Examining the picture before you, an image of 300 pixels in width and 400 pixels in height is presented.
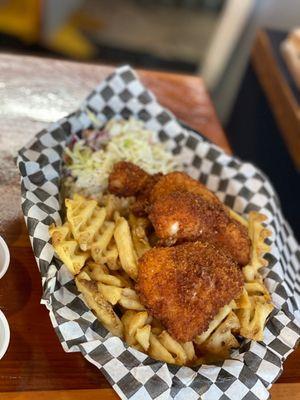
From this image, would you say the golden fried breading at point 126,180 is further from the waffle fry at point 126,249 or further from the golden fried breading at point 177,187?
the waffle fry at point 126,249

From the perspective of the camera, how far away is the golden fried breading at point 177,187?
1.90m

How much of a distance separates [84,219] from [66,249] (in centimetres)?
15

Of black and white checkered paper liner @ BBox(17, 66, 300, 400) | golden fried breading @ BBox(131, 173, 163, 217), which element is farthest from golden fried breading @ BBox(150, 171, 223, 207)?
black and white checkered paper liner @ BBox(17, 66, 300, 400)

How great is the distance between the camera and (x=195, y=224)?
1.75m

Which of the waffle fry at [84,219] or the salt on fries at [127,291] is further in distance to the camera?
the waffle fry at [84,219]

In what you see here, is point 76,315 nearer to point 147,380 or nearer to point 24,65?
point 147,380

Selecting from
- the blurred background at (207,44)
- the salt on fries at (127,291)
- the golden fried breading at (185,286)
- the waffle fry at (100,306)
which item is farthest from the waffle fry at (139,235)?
the blurred background at (207,44)

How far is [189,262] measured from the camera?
158cm

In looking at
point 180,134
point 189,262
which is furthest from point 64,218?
point 180,134

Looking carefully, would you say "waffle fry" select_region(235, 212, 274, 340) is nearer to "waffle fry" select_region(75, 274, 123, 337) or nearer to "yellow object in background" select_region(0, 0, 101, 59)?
"waffle fry" select_region(75, 274, 123, 337)

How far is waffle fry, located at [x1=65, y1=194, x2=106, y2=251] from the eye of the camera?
1.65m

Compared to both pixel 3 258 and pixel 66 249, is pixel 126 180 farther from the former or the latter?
pixel 3 258

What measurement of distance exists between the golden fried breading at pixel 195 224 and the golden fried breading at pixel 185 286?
0.37 feet

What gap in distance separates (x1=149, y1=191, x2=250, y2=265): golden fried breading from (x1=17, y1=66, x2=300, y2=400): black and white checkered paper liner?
0.59 ft
